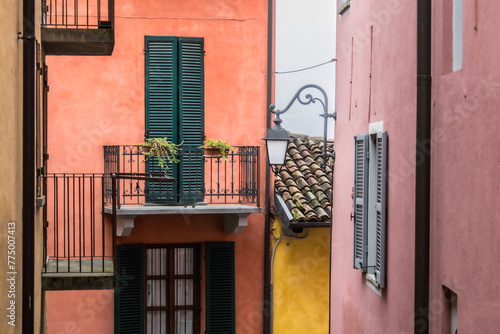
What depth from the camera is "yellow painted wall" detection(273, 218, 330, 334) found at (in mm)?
13633

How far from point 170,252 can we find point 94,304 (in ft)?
4.80

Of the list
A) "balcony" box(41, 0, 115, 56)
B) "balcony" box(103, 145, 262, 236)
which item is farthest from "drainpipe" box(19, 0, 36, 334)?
"balcony" box(103, 145, 262, 236)

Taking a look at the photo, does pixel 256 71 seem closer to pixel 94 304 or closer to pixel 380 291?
pixel 94 304

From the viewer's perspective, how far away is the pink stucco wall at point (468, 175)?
534 centimetres

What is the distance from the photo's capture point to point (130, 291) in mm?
13078

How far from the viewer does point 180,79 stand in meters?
13.2

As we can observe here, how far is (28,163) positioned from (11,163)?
64 cm

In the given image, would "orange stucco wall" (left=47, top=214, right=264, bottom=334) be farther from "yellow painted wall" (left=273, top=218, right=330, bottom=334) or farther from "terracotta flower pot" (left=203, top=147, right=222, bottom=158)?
"terracotta flower pot" (left=203, top=147, right=222, bottom=158)

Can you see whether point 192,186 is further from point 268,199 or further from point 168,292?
point 168,292

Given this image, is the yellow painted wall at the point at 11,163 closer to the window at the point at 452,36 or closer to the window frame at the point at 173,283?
the window at the point at 452,36

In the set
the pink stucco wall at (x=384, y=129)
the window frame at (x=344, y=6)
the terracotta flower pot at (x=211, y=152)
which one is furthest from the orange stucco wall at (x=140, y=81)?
the window frame at (x=344, y=6)

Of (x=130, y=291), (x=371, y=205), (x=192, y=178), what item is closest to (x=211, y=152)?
(x=192, y=178)

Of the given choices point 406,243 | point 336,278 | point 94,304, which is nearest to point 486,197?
point 406,243

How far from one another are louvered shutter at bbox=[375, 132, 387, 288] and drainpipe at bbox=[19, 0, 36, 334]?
3397 millimetres
